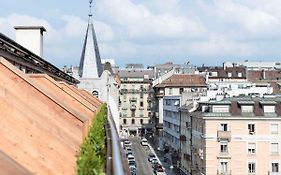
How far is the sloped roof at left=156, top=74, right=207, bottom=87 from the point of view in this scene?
106m

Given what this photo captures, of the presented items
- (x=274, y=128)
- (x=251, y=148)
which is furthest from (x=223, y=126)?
(x=274, y=128)

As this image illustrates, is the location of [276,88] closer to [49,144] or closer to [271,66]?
[271,66]

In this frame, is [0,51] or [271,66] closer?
[0,51]

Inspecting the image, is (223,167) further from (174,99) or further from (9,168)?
(9,168)

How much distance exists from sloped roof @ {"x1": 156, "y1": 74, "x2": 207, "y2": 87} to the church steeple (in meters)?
54.2

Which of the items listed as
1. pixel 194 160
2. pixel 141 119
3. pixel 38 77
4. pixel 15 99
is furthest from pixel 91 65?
pixel 141 119

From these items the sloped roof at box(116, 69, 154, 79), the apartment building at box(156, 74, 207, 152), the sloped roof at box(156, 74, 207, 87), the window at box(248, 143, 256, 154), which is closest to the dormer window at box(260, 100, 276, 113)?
the window at box(248, 143, 256, 154)

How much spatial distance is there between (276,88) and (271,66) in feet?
211

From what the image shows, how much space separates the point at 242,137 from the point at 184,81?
55.0 meters

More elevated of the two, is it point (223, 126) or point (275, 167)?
point (223, 126)

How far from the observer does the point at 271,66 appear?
15312 centimetres

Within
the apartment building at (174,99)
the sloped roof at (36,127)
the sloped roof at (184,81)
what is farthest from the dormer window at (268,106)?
the sloped roof at (184,81)

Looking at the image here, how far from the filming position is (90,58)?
51.9 m

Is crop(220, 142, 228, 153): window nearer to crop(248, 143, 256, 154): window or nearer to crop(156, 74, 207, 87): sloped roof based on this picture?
crop(248, 143, 256, 154): window
